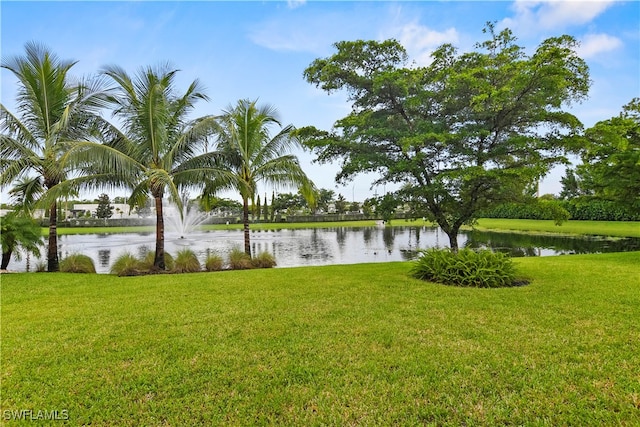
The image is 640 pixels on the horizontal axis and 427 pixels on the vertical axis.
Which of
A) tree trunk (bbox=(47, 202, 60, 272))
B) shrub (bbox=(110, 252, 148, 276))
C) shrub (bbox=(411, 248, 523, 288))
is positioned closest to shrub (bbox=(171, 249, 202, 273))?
shrub (bbox=(110, 252, 148, 276))

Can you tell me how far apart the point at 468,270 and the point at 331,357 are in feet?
15.5

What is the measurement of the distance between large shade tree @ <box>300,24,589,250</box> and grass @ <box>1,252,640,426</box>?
10.9 ft

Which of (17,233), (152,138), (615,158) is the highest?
(152,138)

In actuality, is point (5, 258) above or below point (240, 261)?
above

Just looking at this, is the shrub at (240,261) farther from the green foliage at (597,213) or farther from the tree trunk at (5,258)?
the green foliage at (597,213)

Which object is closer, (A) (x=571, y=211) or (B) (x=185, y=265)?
(B) (x=185, y=265)

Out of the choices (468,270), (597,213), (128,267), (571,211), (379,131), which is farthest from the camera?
(571,211)

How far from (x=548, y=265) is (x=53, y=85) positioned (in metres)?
14.8

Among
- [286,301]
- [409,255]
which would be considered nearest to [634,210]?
[409,255]

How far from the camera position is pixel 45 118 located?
10.0 meters

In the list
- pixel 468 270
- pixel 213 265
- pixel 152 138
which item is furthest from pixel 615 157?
pixel 152 138

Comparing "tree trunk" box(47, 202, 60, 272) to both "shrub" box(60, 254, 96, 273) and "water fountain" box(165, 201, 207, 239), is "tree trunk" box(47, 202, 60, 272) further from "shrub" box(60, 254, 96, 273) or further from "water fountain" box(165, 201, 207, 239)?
"water fountain" box(165, 201, 207, 239)

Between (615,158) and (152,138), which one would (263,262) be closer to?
(152,138)

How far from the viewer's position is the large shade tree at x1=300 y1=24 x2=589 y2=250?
25.7 feet
